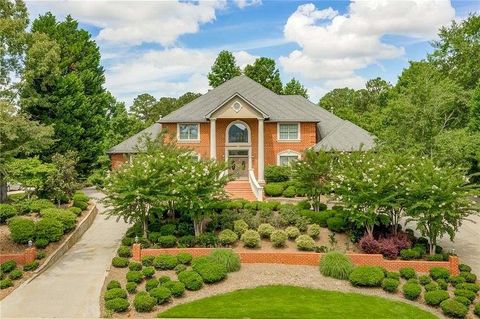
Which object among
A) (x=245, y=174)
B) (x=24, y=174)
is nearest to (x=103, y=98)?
(x=245, y=174)

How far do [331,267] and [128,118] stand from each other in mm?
36478

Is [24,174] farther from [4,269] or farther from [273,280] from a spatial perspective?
[273,280]

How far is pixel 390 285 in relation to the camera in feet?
61.9

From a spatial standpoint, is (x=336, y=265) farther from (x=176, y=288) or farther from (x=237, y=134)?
(x=237, y=134)

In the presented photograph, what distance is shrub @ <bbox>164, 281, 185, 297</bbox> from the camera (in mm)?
17922

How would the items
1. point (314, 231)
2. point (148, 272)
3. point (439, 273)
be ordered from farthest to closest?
point (314, 231)
point (439, 273)
point (148, 272)

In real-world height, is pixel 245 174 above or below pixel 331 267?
above

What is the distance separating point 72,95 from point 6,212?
17.7 m

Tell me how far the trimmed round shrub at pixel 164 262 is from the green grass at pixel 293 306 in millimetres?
3266

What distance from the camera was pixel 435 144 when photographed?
3025cm

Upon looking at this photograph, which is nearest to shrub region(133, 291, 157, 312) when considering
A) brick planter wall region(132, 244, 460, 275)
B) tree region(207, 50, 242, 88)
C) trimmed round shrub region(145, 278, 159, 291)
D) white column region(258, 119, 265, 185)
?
trimmed round shrub region(145, 278, 159, 291)

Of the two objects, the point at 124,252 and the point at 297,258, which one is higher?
the point at 124,252

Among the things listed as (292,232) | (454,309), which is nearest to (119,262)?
(292,232)

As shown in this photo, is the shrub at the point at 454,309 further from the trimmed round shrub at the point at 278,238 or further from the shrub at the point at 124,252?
the shrub at the point at 124,252
